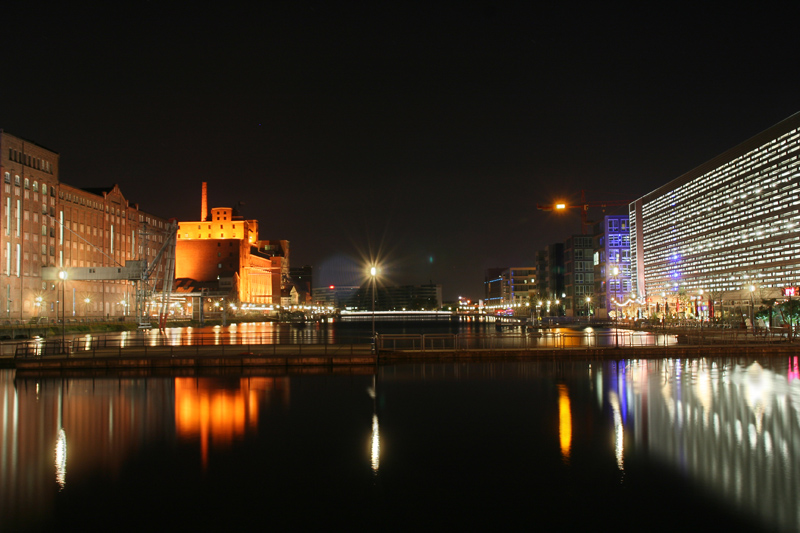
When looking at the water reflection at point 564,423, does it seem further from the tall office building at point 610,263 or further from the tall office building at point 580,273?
the tall office building at point 580,273

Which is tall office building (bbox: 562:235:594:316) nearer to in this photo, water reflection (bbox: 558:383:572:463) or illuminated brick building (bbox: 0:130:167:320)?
illuminated brick building (bbox: 0:130:167:320)

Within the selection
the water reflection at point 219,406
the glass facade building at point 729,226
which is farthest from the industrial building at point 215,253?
the water reflection at point 219,406

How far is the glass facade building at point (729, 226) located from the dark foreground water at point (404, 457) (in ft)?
178

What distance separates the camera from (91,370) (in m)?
31.7

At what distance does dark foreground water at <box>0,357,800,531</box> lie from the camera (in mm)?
10750

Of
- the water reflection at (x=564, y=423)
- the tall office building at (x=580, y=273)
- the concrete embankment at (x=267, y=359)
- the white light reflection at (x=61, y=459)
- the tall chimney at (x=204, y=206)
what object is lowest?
the water reflection at (x=564, y=423)

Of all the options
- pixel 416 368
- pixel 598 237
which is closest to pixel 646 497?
pixel 416 368

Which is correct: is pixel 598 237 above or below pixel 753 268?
above

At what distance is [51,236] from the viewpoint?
9444 cm

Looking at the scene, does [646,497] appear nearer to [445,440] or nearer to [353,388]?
[445,440]

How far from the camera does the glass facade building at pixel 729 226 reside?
78.4 metres

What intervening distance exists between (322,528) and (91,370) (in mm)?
26196

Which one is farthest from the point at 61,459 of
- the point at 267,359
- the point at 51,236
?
the point at 51,236

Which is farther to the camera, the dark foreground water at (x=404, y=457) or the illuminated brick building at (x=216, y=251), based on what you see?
A: the illuminated brick building at (x=216, y=251)
